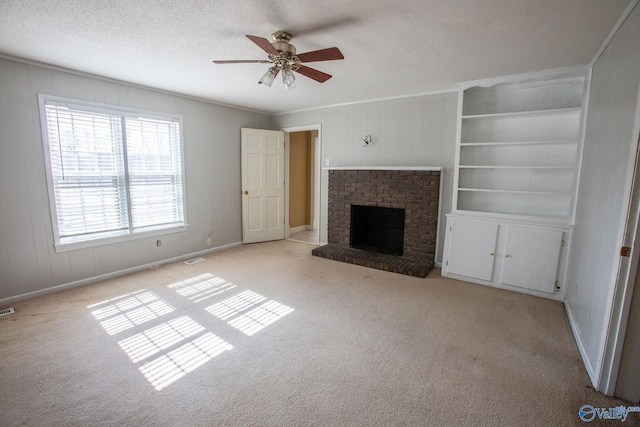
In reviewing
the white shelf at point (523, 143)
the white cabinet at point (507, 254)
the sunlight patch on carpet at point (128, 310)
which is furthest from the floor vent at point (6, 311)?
the white shelf at point (523, 143)

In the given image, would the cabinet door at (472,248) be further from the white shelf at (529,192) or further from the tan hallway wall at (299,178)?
the tan hallway wall at (299,178)

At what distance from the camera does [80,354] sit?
2.15 m

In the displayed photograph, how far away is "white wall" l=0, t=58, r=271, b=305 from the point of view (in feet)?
9.37

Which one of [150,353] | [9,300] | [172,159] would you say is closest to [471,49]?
[150,353]

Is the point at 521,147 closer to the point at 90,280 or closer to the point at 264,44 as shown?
the point at 264,44

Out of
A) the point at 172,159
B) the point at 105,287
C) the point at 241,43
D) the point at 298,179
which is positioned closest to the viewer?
the point at 241,43

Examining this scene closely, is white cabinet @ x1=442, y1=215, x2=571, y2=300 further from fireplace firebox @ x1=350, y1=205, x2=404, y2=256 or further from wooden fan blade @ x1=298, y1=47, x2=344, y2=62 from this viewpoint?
wooden fan blade @ x1=298, y1=47, x2=344, y2=62

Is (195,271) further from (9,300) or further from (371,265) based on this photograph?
(371,265)

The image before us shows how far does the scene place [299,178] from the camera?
637 centimetres

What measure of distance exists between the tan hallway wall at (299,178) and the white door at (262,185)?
0.48 metres

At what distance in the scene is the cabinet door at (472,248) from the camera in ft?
11.3

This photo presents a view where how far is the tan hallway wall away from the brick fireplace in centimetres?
152

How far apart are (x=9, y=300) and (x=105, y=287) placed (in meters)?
0.78

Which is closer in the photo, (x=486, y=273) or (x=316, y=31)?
(x=316, y=31)
